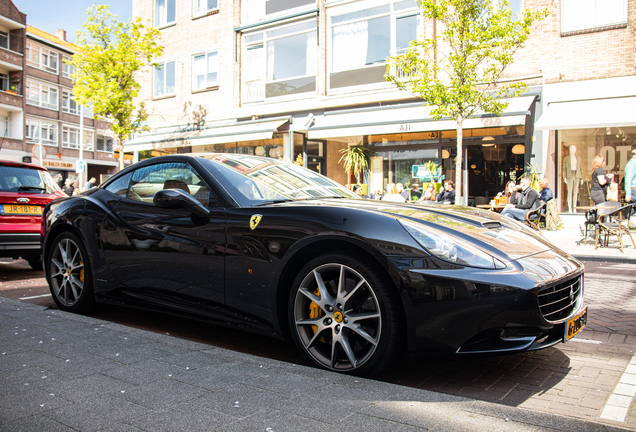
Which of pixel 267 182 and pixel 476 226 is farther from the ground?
pixel 267 182

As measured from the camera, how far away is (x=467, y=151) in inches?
596

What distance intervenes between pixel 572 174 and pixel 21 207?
13.8 meters

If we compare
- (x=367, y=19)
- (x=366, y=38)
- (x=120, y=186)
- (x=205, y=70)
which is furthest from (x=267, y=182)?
(x=205, y=70)

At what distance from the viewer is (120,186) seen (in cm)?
425

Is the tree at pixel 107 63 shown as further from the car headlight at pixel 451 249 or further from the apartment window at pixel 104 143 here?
the apartment window at pixel 104 143

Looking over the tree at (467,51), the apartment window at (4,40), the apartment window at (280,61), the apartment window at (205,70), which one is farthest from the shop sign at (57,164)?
the tree at (467,51)

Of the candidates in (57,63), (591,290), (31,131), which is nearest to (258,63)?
(591,290)

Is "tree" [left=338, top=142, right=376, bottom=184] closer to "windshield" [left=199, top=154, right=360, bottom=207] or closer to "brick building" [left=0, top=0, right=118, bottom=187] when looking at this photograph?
"windshield" [left=199, top=154, right=360, bottom=207]

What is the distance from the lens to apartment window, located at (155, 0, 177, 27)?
23188 mm

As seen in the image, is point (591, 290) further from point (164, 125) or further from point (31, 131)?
point (31, 131)

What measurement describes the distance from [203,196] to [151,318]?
1.66 meters

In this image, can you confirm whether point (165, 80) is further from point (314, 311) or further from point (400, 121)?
point (314, 311)

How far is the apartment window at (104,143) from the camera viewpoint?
53.3 meters

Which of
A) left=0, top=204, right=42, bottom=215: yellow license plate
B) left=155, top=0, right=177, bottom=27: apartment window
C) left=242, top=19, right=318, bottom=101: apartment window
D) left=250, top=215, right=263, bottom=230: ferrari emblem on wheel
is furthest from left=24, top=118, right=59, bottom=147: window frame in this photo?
left=250, top=215, right=263, bottom=230: ferrari emblem on wheel
